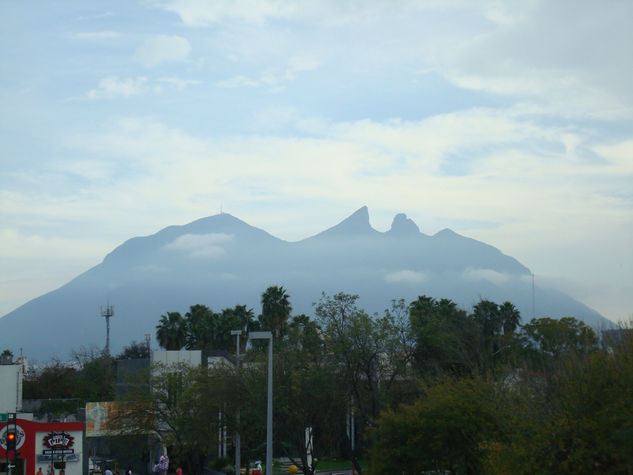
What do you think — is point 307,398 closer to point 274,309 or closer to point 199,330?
point 274,309

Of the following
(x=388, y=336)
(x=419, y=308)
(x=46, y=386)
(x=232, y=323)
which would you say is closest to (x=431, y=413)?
(x=388, y=336)

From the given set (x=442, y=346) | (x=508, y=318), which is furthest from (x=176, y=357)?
(x=508, y=318)

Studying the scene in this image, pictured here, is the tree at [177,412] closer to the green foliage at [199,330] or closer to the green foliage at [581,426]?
the green foliage at [199,330]

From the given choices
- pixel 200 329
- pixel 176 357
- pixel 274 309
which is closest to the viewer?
pixel 176 357

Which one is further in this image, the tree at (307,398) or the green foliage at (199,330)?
the green foliage at (199,330)

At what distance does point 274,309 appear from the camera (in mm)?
82062

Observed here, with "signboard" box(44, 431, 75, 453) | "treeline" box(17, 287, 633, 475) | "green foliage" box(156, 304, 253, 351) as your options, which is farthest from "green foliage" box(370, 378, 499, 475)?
"green foliage" box(156, 304, 253, 351)

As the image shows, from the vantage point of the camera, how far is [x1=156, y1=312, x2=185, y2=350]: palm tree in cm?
8169

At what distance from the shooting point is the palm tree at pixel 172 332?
81.7 metres

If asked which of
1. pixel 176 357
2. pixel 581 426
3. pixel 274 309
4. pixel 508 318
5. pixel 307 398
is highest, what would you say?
pixel 274 309

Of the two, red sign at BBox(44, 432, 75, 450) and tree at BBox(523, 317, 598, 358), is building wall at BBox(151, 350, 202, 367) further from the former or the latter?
tree at BBox(523, 317, 598, 358)

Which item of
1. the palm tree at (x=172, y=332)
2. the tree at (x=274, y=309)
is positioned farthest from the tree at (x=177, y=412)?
the palm tree at (x=172, y=332)

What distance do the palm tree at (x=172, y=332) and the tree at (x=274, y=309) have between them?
355 inches

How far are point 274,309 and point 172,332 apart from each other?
11344 mm
